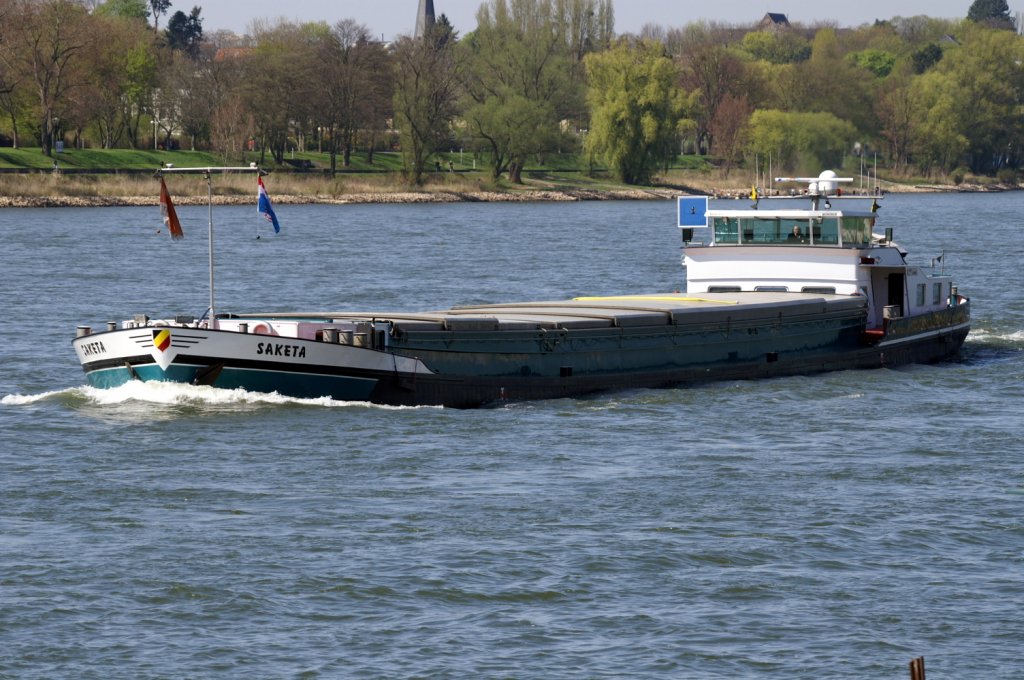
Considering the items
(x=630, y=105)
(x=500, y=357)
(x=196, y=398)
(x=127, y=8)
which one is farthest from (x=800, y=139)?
(x=196, y=398)

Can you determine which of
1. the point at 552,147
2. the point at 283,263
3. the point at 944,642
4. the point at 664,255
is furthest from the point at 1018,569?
the point at 552,147

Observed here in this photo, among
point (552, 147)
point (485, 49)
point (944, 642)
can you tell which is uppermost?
point (485, 49)

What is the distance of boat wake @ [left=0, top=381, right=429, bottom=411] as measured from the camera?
33375 millimetres

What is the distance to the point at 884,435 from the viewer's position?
110 feet

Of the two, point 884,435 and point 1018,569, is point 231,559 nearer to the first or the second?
point 1018,569

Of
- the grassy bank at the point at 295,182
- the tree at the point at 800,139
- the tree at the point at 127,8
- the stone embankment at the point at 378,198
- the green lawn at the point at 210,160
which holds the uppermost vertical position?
the tree at the point at 127,8

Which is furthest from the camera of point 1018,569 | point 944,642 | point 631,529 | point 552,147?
point 552,147

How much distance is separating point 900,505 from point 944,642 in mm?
6723

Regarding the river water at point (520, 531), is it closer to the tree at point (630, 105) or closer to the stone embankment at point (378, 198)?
the stone embankment at point (378, 198)

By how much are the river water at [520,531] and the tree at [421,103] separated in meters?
96.9

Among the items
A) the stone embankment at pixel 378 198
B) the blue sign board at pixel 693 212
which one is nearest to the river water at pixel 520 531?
the blue sign board at pixel 693 212

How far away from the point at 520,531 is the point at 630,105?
125m

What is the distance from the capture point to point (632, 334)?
123ft

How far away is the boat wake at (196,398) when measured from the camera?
3338cm
